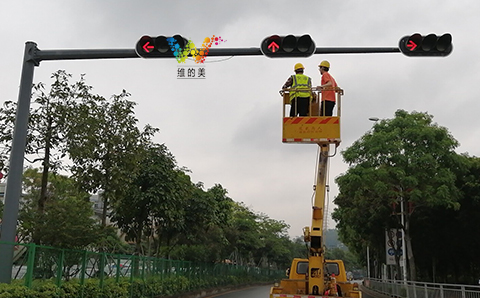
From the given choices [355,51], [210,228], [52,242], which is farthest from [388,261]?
[355,51]

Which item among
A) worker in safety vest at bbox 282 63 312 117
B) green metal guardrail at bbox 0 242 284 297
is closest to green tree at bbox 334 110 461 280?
green metal guardrail at bbox 0 242 284 297

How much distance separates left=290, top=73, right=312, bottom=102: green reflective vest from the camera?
10344 millimetres

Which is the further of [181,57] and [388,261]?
[388,261]

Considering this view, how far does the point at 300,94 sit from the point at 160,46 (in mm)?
3249

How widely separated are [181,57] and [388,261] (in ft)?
78.2

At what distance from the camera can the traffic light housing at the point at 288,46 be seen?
27.6 ft

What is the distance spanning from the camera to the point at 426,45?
27.7 ft

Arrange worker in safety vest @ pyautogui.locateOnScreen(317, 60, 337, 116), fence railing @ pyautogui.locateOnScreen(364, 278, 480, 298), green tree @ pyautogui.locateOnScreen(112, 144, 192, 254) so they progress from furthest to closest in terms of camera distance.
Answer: green tree @ pyautogui.locateOnScreen(112, 144, 192, 254) → fence railing @ pyautogui.locateOnScreen(364, 278, 480, 298) → worker in safety vest @ pyautogui.locateOnScreen(317, 60, 337, 116)

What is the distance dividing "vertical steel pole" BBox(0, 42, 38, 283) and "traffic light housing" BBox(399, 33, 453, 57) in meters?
6.99

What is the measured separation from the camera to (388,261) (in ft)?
94.8

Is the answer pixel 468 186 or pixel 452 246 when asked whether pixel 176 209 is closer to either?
pixel 468 186

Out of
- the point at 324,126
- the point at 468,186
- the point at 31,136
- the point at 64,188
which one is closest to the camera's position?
the point at 324,126

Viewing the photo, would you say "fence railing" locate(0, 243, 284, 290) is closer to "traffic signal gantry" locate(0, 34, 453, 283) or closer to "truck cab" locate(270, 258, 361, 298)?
"traffic signal gantry" locate(0, 34, 453, 283)

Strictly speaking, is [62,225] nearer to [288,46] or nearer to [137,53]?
[137,53]
